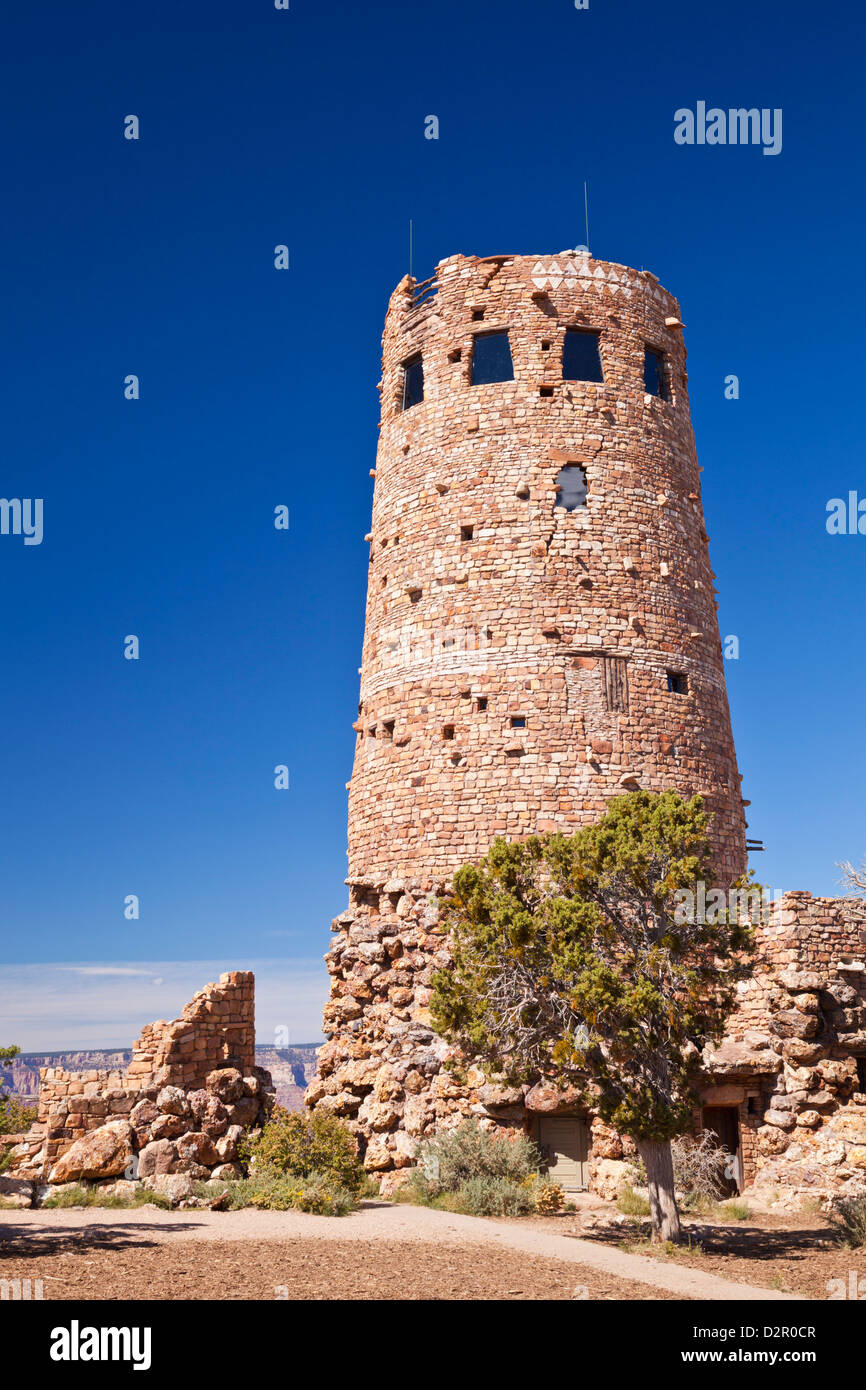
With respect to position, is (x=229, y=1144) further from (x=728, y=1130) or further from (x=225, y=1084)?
(x=728, y=1130)

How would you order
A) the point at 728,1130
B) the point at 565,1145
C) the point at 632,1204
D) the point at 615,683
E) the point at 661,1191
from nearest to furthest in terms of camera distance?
1. the point at 661,1191
2. the point at 632,1204
3. the point at 565,1145
4. the point at 728,1130
5. the point at 615,683

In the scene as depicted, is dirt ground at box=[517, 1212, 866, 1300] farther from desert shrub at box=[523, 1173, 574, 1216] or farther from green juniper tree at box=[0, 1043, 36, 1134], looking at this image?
green juniper tree at box=[0, 1043, 36, 1134]

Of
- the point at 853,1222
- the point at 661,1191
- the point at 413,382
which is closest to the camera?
the point at 661,1191

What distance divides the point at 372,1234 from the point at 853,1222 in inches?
268

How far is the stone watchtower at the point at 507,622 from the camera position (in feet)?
68.9

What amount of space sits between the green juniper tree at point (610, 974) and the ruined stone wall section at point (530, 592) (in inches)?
231

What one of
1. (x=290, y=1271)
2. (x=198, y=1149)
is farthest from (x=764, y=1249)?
(x=198, y=1149)

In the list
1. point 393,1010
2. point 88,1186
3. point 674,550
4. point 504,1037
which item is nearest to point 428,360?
point 674,550

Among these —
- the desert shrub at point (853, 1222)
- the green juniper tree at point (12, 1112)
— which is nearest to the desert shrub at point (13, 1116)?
the green juniper tree at point (12, 1112)

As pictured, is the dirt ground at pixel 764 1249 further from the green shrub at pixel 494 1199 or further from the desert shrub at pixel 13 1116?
the desert shrub at pixel 13 1116

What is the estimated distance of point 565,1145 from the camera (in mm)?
19297

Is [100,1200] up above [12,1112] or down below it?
below
